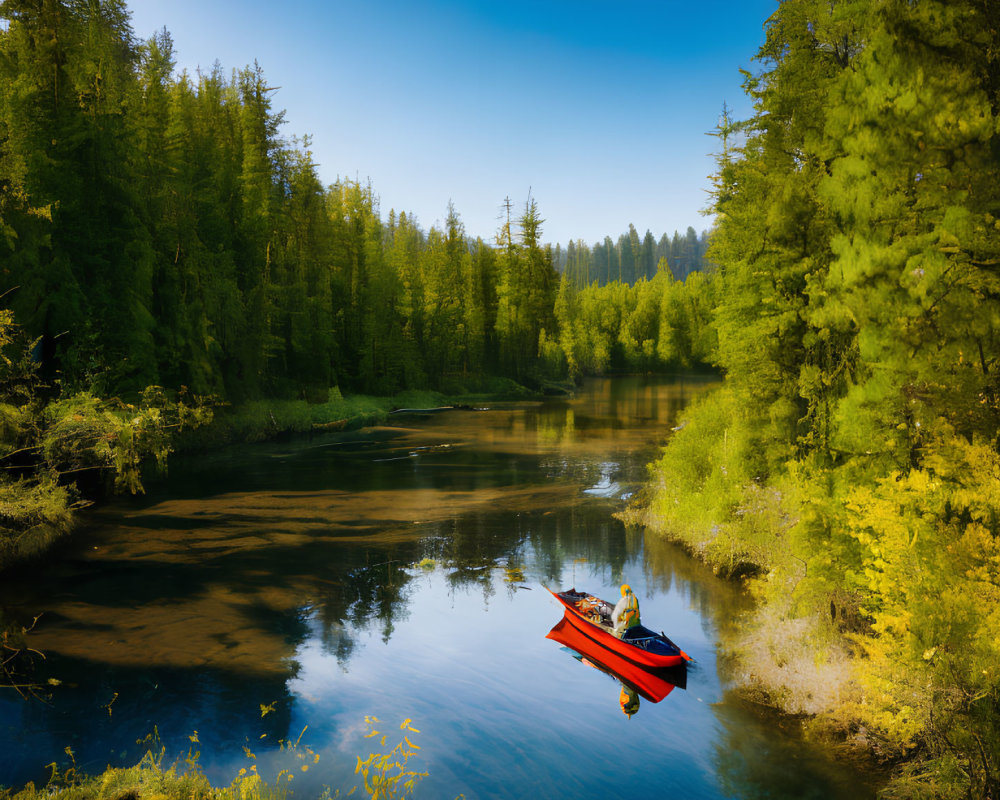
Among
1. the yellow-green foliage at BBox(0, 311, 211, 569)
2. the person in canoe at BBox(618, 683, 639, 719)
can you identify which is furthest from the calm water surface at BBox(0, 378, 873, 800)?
the yellow-green foliage at BBox(0, 311, 211, 569)

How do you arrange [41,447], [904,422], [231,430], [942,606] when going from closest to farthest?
[942,606] → [904,422] → [41,447] → [231,430]

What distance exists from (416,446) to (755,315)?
27.9 m

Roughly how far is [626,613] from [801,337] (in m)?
8.80

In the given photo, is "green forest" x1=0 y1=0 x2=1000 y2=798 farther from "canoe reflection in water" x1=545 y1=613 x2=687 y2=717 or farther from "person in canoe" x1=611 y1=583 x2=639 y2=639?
"person in canoe" x1=611 y1=583 x2=639 y2=639

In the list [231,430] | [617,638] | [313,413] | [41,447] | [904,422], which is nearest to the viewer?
[904,422]

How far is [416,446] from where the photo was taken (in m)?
41.9

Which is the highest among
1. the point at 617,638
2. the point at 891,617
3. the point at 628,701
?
the point at 891,617

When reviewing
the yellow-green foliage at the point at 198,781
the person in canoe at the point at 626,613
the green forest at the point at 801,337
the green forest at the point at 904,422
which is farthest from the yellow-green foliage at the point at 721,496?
the yellow-green foliage at the point at 198,781

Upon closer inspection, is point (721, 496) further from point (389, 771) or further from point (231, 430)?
point (231, 430)

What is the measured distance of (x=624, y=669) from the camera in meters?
13.4

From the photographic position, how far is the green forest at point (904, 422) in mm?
8109

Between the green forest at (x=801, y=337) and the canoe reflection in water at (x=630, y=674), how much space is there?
5.76 ft

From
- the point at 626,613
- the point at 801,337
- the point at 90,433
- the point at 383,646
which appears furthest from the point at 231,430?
the point at 801,337

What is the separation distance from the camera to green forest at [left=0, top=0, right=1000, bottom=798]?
28.6 ft
